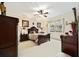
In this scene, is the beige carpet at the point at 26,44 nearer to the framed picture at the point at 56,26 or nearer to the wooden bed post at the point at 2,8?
the framed picture at the point at 56,26

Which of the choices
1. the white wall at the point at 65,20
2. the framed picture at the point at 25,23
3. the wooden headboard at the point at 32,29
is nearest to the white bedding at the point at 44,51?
the white wall at the point at 65,20

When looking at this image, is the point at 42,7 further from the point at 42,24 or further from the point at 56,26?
the point at 56,26

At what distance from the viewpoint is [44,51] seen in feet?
6.51

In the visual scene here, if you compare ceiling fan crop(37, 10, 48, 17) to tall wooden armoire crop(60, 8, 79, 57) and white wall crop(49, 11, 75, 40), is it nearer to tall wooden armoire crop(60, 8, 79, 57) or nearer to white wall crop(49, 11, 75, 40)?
white wall crop(49, 11, 75, 40)

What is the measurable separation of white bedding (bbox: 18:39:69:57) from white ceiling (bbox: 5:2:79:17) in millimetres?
527

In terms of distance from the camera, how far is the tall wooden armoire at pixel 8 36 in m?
1.70

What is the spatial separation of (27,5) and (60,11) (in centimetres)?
59

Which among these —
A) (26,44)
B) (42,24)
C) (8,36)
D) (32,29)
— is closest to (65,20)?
(42,24)

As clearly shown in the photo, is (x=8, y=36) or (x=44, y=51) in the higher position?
(x=8, y=36)

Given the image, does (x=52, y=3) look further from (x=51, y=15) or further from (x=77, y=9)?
(x=77, y=9)

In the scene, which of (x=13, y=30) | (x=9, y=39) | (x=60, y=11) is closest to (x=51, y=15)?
(x=60, y=11)

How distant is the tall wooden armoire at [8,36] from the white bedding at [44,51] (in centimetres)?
15

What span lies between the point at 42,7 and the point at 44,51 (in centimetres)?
79

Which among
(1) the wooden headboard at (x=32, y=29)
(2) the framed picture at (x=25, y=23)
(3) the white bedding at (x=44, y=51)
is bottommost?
(3) the white bedding at (x=44, y=51)
